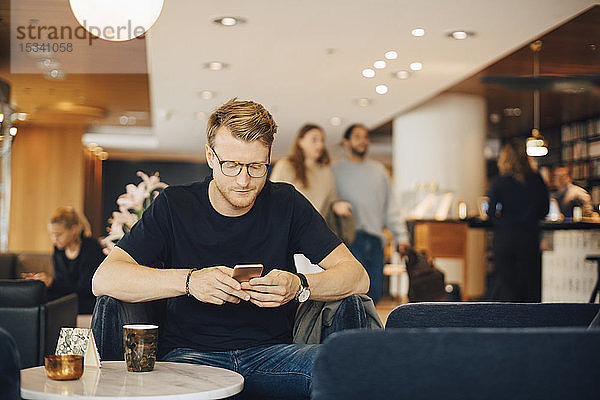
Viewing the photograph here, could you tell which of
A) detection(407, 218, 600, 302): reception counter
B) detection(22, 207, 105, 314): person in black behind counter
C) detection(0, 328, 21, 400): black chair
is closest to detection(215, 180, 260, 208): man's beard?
detection(0, 328, 21, 400): black chair

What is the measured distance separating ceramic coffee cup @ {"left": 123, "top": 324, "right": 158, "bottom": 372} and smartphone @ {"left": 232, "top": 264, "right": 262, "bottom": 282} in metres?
0.27

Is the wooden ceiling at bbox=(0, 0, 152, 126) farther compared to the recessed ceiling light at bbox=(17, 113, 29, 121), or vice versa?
the recessed ceiling light at bbox=(17, 113, 29, 121)

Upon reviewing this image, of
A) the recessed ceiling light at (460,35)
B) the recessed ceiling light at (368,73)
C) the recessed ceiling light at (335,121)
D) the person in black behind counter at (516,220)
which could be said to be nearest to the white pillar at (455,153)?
the recessed ceiling light at (335,121)

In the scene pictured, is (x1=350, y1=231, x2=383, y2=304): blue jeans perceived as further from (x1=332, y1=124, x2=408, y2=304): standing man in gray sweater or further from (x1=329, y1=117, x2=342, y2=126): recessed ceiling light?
(x1=329, y1=117, x2=342, y2=126): recessed ceiling light

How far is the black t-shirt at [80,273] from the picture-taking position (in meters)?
4.87

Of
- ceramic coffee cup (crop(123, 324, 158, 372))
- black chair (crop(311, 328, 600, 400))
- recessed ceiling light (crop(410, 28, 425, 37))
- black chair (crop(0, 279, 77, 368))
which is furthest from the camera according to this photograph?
recessed ceiling light (crop(410, 28, 425, 37))

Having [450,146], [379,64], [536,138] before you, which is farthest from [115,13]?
[450,146]

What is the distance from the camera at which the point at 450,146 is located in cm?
909

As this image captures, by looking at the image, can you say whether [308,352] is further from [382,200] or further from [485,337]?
[382,200]

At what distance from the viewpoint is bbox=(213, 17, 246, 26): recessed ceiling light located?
5336mm

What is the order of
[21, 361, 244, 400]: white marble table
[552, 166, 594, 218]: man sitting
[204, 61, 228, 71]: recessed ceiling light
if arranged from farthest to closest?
[552, 166, 594, 218]: man sitting
[204, 61, 228, 71]: recessed ceiling light
[21, 361, 244, 400]: white marble table

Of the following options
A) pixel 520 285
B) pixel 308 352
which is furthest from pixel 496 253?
pixel 308 352

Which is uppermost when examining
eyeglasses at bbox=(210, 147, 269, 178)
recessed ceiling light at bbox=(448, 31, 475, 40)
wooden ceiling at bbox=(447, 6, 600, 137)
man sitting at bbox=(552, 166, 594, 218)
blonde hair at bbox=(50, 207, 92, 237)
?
wooden ceiling at bbox=(447, 6, 600, 137)

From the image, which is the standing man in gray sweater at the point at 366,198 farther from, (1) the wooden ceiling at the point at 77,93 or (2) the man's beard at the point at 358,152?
Answer: (1) the wooden ceiling at the point at 77,93
